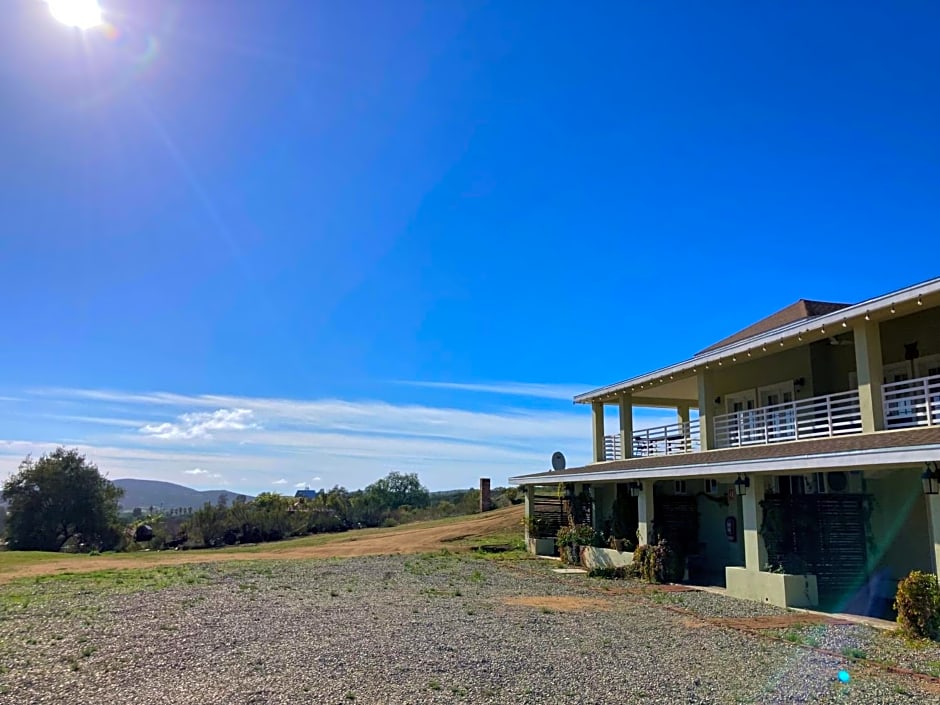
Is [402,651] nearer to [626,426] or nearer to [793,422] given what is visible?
[793,422]

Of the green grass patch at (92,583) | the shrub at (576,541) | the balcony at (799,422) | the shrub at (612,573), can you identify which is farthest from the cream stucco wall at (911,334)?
the green grass patch at (92,583)

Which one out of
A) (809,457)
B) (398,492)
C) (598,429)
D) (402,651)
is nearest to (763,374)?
(598,429)

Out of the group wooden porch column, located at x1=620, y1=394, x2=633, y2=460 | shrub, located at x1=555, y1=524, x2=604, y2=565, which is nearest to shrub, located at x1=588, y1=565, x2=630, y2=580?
shrub, located at x1=555, y1=524, x2=604, y2=565

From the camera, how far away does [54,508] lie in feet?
145

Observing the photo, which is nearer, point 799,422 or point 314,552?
point 799,422

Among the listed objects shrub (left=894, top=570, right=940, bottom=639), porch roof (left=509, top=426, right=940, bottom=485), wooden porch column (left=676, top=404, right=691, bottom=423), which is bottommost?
shrub (left=894, top=570, right=940, bottom=639)

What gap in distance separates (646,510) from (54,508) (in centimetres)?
4021

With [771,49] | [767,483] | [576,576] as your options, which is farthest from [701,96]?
[576,576]

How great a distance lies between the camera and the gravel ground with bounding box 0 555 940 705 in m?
7.39

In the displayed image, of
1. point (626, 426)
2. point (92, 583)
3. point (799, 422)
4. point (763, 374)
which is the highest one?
point (763, 374)

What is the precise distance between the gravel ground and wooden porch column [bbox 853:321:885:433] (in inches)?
160

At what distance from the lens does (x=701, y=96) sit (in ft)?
53.0

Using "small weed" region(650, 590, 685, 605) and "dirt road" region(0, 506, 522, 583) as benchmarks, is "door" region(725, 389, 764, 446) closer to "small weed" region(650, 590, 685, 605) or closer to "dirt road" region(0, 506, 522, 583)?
"small weed" region(650, 590, 685, 605)

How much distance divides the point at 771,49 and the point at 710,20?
5.42ft
